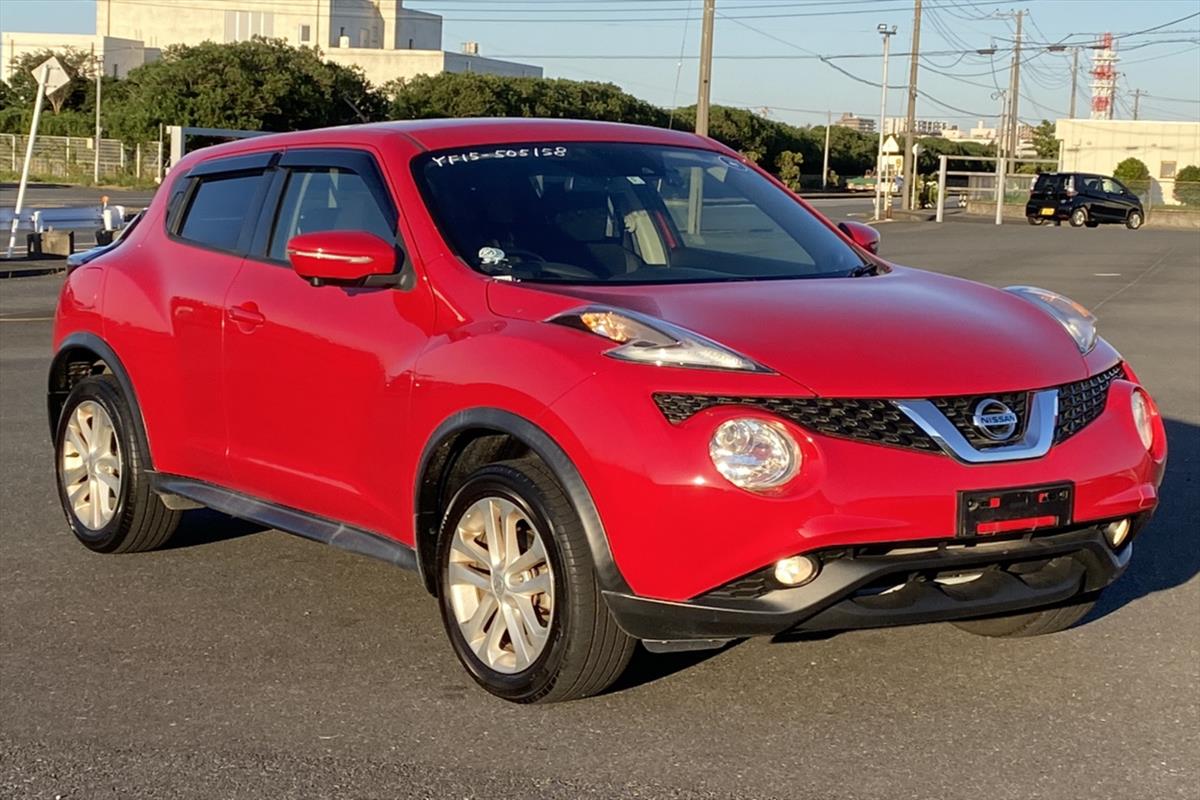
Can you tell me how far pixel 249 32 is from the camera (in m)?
127

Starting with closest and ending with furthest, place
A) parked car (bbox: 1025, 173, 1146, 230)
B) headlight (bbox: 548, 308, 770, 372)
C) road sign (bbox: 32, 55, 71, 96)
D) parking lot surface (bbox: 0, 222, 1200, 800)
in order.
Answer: parking lot surface (bbox: 0, 222, 1200, 800) → headlight (bbox: 548, 308, 770, 372) → road sign (bbox: 32, 55, 71, 96) → parked car (bbox: 1025, 173, 1146, 230)

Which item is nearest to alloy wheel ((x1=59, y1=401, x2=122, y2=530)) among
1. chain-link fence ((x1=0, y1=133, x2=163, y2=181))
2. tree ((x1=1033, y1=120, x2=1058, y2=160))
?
chain-link fence ((x1=0, y1=133, x2=163, y2=181))

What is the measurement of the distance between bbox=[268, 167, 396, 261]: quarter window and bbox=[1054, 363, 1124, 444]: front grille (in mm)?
2181

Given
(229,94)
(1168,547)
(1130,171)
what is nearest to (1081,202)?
(1130,171)

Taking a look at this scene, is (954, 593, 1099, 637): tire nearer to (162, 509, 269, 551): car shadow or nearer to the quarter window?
the quarter window

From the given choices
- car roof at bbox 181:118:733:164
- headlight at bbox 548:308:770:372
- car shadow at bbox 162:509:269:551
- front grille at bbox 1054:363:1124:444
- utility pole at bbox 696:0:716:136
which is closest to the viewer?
headlight at bbox 548:308:770:372

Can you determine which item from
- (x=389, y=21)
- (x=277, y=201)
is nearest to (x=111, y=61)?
(x=389, y=21)

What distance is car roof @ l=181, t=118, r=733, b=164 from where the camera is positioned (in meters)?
5.64

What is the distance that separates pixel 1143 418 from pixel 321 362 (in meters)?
2.57

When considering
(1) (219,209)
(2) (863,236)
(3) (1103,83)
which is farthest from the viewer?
(3) (1103,83)

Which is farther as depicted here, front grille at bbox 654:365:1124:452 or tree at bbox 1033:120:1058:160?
tree at bbox 1033:120:1058:160

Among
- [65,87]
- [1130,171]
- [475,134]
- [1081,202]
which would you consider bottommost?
[475,134]

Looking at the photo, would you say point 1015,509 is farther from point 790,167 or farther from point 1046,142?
point 1046,142

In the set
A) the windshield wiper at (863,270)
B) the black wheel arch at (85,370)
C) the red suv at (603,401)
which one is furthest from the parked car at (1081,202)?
the windshield wiper at (863,270)
